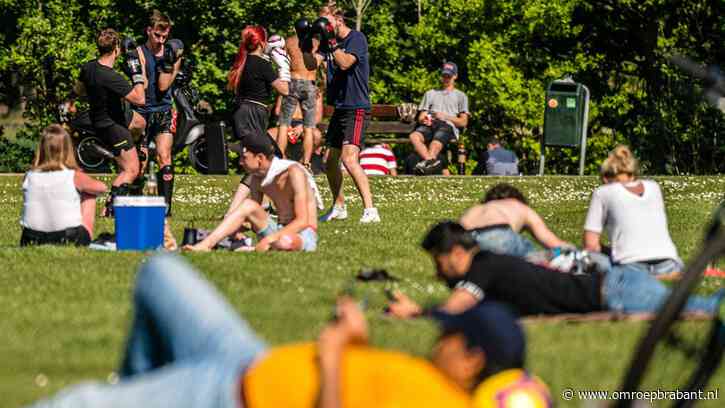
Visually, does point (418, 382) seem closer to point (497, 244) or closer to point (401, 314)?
point (401, 314)

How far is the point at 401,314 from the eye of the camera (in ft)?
22.9

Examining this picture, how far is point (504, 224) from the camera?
8.93 metres

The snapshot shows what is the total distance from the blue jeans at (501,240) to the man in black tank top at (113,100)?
225 inches

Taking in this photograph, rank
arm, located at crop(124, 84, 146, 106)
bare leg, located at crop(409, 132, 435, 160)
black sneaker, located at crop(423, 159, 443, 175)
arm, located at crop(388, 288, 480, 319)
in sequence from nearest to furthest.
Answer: arm, located at crop(388, 288, 480, 319)
arm, located at crop(124, 84, 146, 106)
bare leg, located at crop(409, 132, 435, 160)
black sneaker, located at crop(423, 159, 443, 175)

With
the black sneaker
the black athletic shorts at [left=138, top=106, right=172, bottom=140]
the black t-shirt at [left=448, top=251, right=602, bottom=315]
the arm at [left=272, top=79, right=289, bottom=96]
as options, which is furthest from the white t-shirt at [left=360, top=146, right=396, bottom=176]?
the black t-shirt at [left=448, top=251, right=602, bottom=315]

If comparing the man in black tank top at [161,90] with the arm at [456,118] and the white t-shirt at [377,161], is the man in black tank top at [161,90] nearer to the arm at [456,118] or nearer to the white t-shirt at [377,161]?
the arm at [456,118]

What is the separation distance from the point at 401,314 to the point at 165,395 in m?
2.79

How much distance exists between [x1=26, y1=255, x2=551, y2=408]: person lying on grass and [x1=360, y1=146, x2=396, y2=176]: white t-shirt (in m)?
19.9

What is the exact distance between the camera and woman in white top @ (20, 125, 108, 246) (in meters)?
10.6

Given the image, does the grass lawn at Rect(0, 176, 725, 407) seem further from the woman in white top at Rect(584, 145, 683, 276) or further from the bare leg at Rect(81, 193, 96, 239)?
the bare leg at Rect(81, 193, 96, 239)

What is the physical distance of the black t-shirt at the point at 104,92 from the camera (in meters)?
13.7

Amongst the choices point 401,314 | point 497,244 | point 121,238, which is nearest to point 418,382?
point 401,314

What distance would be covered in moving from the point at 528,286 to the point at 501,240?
68.9 inches

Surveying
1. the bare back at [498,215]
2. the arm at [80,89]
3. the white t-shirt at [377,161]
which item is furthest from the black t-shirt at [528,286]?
the white t-shirt at [377,161]
